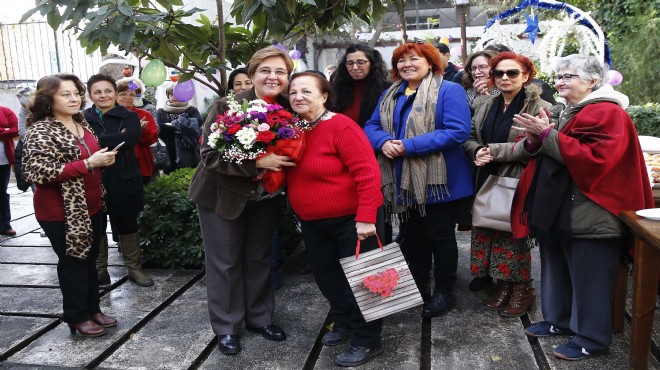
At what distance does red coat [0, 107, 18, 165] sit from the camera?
6.83m

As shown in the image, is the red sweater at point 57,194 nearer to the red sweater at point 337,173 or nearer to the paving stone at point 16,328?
the paving stone at point 16,328

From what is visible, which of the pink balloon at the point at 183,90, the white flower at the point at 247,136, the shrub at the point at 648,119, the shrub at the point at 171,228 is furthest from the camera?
the shrub at the point at 648,119

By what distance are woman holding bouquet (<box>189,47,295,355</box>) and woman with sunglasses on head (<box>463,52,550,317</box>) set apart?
1471 mm

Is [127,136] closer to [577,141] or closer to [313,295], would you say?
[313,295]

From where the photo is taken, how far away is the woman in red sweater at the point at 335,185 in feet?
10.5

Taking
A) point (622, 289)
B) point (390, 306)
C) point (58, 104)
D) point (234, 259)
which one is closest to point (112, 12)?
point (58, 104)

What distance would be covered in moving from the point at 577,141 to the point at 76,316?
3329 mm

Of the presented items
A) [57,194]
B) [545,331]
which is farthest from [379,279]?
[57,194]

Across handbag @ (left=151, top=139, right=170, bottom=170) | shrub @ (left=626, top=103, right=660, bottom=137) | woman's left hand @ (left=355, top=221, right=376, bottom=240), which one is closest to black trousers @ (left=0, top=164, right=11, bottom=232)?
handbag @ (left=151, top=139, right=170, bottom=170)

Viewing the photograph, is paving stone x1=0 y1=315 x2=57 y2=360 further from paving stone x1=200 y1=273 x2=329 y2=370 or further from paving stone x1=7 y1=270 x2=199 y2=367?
paving stone x1=200 y1=273 x2=329 y2=370

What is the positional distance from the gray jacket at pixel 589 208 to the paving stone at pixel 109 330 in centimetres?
300

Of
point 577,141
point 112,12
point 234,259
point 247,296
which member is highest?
point 112,12

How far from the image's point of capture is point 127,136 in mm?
4660

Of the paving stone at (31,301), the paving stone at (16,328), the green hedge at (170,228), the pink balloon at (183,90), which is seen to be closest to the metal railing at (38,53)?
the pink balloon at (183,90)
